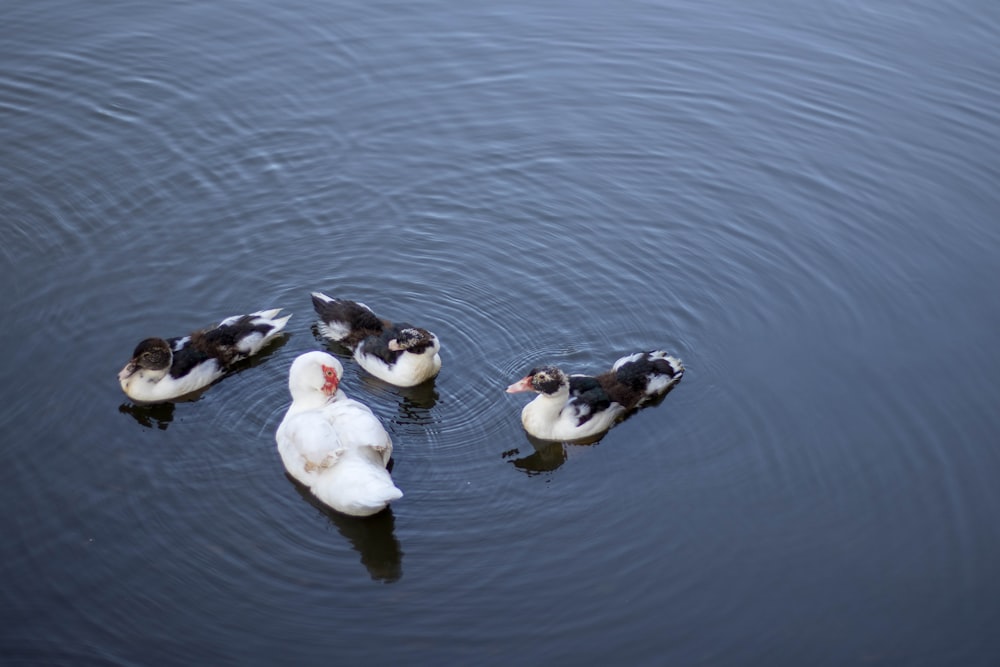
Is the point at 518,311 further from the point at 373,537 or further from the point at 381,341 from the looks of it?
the point at 373,537

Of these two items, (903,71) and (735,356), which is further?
(903,71)

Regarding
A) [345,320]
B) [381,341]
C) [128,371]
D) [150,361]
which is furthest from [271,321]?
[128,371]

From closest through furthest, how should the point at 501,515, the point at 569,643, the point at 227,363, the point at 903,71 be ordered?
the point at 569,643 → the point at 501,515 → the point at 227,363 → the point at 903,71

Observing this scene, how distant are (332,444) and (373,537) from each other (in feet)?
2.59

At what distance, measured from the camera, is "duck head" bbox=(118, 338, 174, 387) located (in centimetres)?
973

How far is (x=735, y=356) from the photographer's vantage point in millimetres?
10586

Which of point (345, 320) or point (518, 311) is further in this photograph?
point (518, 311)

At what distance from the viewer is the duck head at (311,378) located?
9.45m

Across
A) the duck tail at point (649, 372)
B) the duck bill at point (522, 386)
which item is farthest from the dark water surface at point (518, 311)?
the duck bill at point (522, 386)

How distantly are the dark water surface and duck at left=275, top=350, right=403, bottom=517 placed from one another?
9.3 inches

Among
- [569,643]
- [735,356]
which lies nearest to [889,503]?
[735,356]

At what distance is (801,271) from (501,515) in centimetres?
463

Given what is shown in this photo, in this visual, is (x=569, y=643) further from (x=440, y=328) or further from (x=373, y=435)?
(x=440, y=328)

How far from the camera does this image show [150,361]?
31.9ft
